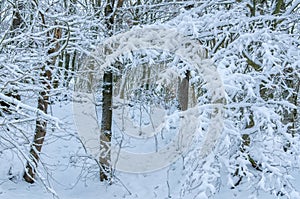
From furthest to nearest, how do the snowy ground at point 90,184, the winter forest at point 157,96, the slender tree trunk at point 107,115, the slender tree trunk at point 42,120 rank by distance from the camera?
the slender tree trunk at point 107,115
the snowy ground at point 90,184
the winter forest at point 157,96
the slender tree trunk at point 42,120

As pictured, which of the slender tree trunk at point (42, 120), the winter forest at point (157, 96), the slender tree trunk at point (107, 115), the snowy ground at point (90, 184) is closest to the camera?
the slender tree trunk at point (42, 120)

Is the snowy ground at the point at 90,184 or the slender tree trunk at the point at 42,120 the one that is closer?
the slender tree trunk at the point at 42,120

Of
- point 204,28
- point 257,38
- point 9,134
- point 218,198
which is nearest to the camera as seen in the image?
point 9,134

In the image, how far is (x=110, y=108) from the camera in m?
7.57

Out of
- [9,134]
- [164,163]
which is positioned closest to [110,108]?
[164,163]

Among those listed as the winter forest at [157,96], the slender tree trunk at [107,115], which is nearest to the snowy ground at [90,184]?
the winter forest at [157,96]

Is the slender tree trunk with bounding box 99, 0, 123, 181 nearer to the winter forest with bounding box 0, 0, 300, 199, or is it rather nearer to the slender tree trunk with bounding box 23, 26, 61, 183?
the winter forest with bounding box 0, 0, 300, 199

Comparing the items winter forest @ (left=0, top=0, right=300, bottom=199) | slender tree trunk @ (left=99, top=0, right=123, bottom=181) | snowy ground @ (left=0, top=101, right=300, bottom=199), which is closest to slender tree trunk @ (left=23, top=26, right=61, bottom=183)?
winter forest @ (left=0, top=0, right=300, bottom=199)

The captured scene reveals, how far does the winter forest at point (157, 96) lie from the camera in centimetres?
390

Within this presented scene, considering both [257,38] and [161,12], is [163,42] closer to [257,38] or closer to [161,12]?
[257,38]

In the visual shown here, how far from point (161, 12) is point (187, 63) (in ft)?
10.2

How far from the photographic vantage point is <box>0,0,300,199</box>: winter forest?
3.90 metres

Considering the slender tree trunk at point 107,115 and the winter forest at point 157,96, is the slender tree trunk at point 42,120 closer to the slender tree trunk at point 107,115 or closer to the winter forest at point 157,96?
the winter forest at point 157,96

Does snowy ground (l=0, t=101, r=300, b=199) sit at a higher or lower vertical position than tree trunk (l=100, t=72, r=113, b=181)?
lower
